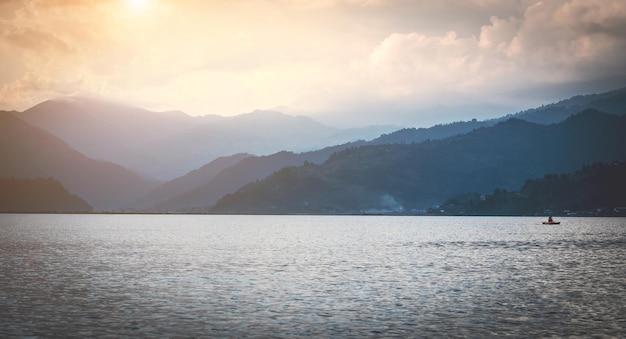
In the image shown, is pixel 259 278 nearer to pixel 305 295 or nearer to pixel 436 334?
pixel 305 295

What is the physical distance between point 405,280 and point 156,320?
1925 inches

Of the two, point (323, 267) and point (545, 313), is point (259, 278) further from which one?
point (545, 313)

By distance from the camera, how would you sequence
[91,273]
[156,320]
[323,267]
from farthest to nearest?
[323,267], [91,273], [156,320]

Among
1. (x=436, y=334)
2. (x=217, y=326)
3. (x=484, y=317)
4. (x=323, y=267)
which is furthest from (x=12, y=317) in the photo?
(x=323, y=267)

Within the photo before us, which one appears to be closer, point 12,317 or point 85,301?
point 12,317

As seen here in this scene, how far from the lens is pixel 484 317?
66.6m

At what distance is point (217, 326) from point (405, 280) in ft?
156

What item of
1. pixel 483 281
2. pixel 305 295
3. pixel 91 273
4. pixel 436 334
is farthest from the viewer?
pixel 91 273

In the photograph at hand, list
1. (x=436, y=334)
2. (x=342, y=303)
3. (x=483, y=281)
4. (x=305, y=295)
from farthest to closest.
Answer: (x=483, y=281) → (x=305, y=295) → (x=342, y=303) → (x=436, y=334)

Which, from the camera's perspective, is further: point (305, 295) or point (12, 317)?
point (305, 295)

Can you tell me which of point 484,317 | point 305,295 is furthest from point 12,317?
point 484,317

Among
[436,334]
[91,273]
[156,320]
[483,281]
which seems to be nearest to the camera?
[436,334]

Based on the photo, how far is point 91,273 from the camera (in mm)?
110375

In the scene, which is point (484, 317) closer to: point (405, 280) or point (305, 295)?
point (305, 295)
